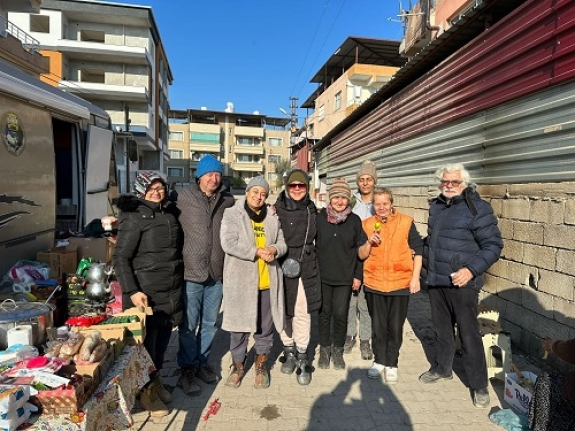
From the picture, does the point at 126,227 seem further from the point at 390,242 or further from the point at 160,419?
the point at 390,242

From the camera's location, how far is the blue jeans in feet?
11.0

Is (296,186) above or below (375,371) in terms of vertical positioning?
above

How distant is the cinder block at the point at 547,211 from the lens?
12.0ft

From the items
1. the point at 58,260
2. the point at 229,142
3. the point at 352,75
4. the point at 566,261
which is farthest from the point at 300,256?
the point at 229,142

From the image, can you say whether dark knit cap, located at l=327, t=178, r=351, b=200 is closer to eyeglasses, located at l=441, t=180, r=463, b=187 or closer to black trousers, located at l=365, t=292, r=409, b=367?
eyeglasses, located at l=441, t=180, r=463, b=187

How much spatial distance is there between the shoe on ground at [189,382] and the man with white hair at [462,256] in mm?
2384

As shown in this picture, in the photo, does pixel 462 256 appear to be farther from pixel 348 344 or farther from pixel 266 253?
pixel 348 344

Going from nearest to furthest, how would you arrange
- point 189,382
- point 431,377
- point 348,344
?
point 189,382
point 431,377
point 348,344

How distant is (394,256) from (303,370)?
4.77 ft

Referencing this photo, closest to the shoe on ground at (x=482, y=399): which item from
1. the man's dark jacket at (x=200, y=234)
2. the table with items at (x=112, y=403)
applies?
the man's dark jacket at (x=200, y=234)

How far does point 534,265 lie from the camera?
4.01 m

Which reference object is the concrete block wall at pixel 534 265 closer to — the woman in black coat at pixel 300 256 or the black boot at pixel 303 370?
the woman in black coat at pixel 300 256

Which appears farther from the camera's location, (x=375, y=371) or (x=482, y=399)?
(x=375, y=371)

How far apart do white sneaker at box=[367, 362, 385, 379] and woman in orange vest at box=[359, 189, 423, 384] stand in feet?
0.32
